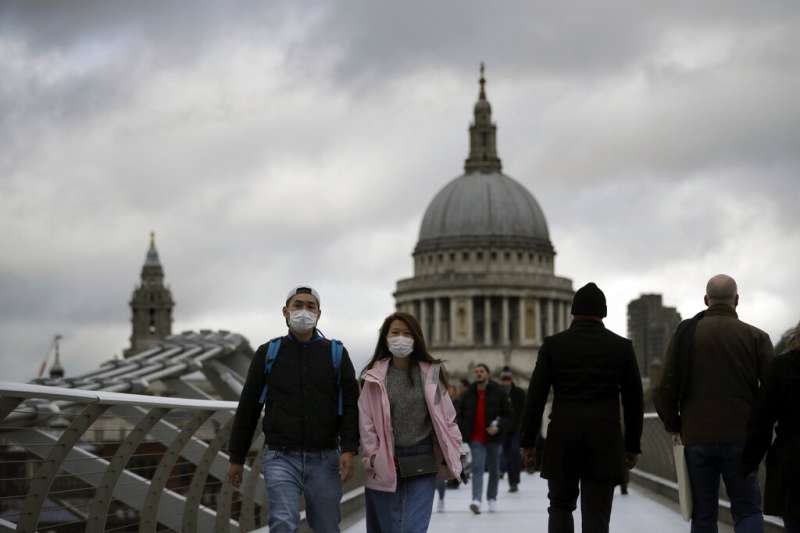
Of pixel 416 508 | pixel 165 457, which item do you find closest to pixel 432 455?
pixel 416 508

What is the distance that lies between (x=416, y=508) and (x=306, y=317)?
4.35 ft

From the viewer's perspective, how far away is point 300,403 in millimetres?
9656

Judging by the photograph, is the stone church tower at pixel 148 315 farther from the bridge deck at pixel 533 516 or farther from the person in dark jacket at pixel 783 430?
the person in dark jacket at pixel 783 430

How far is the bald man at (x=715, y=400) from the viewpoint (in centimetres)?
1039

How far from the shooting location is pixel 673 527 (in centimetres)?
1625

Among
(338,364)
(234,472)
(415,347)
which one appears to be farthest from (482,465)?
(234,472)

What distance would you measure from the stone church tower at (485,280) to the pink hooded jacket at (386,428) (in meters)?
128

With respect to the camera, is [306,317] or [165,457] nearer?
[306,317]

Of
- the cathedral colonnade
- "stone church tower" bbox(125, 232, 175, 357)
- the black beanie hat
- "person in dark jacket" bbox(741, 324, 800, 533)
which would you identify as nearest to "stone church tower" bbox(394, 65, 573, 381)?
the cathedral colonnade

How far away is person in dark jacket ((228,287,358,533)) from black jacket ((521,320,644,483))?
1182mm

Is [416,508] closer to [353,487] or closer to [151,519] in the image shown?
[151,519]

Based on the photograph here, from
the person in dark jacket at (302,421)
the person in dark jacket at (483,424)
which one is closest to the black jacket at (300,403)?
the person in dark jacket at (302,421)

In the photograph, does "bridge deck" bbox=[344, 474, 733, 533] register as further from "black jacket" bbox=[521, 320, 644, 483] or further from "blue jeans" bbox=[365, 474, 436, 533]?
"blue jeans" bbox=[365, 474, 436, 533]

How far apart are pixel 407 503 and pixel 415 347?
3.11 feet
